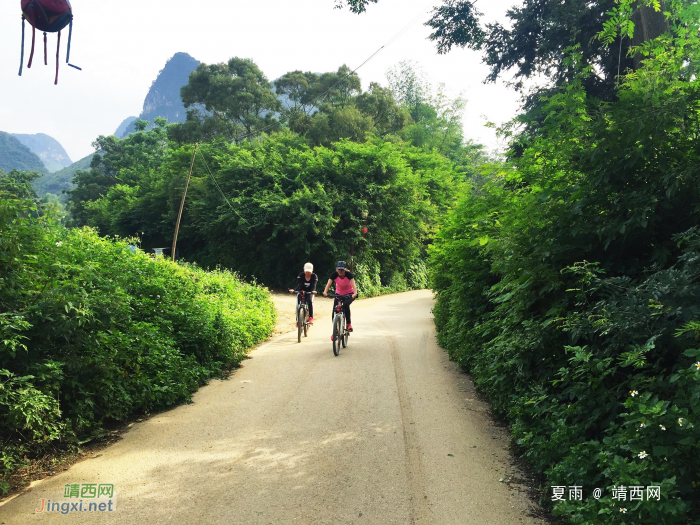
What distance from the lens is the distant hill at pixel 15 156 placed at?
13346cm

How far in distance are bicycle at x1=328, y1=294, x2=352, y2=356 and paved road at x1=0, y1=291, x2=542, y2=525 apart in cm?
211

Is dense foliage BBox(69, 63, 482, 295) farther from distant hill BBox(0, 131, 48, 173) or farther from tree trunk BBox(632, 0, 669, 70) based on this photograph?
distant hill BBox(0, 131, 48, 173)

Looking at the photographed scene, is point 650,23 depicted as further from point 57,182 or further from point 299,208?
point 57,182

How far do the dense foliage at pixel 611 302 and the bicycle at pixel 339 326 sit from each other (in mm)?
4409

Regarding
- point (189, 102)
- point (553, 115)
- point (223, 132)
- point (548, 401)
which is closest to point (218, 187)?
point (223, 132)

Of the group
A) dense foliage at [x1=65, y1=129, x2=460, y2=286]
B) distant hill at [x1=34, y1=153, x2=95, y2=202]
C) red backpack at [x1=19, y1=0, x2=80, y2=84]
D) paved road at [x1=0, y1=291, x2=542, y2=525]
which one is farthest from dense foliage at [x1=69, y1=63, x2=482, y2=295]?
distant hill at [x1=34, y1=153, x2=95, y2=202]

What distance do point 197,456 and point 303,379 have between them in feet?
10.7

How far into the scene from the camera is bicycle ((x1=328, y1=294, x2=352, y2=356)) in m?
10.0

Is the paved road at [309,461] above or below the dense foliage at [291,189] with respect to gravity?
below

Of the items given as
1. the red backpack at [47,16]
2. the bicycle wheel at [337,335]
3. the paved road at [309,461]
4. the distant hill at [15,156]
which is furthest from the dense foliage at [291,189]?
the distant hill at [15,156]

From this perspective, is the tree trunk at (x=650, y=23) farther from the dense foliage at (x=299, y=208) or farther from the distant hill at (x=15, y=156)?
the distant hill at (x=15, y=156)

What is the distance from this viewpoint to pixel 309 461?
176 inches

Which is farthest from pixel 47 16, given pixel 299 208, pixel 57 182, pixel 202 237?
pixel 57 182

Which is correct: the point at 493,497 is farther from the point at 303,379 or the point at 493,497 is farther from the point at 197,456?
the point at 303,379
